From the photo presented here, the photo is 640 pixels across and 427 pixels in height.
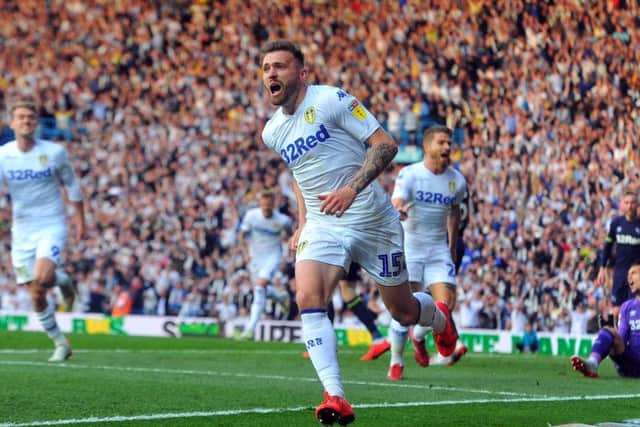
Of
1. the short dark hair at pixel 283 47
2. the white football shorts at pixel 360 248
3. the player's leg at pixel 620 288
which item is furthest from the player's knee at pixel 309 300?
the player's leg at pixel 620 288

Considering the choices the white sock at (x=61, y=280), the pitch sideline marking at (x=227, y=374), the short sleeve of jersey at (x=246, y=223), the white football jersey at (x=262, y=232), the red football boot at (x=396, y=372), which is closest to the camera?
the pitch sideline marking at (x=227, y=374)

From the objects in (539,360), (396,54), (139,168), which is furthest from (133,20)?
(539,360)

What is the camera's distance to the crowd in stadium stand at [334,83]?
69.3 ft

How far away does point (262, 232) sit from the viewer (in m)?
19.1

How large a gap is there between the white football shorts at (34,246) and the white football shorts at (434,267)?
→ 359 cm

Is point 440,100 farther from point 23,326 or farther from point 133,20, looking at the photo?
point 133,20

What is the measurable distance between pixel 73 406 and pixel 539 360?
787cm

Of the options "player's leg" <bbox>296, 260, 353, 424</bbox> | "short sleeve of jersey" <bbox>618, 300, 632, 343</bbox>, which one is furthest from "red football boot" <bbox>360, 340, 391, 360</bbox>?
"player's leg" <bbox>296, 260, 353, 424</bbox>

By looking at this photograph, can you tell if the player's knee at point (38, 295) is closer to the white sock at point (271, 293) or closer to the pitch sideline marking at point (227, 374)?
the pitch sideline marking at point (227, 374)

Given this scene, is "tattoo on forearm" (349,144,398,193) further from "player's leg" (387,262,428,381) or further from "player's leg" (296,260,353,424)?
"player's leg" (387,262,428,381)

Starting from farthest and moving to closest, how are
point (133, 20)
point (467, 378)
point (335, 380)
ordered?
1. point (133, 20)
2. point (467, 378)
3. point (335, 380)

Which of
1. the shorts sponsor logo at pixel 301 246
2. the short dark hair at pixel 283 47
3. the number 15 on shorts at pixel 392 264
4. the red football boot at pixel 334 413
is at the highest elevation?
the short dark hair at pixel 283 47

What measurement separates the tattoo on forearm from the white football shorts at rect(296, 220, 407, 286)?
1.75 feet

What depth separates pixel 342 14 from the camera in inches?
1162
